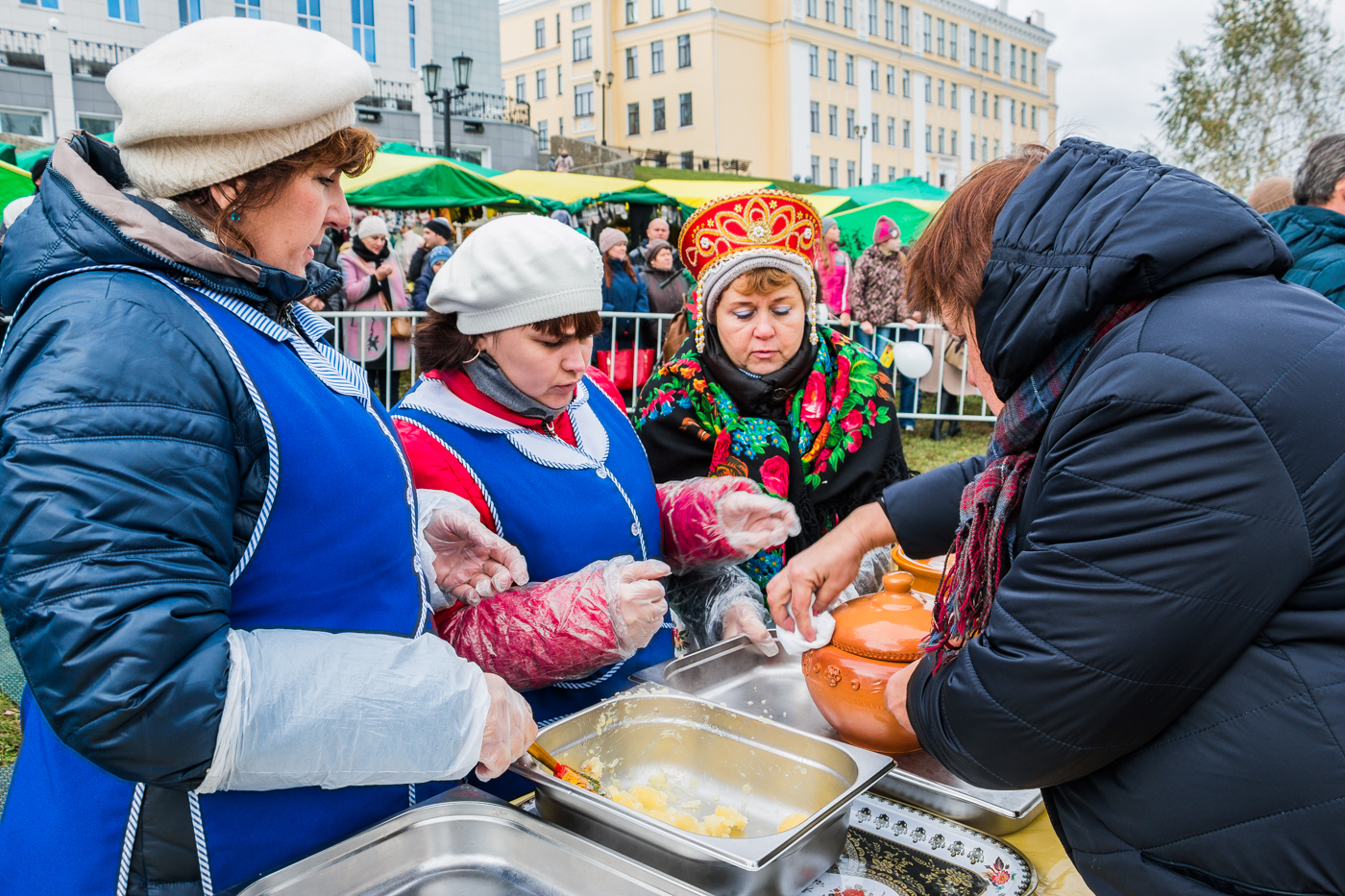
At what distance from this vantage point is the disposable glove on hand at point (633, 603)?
4.68 feet

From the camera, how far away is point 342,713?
3.22ft

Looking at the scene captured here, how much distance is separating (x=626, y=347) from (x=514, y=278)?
6249 millimetres

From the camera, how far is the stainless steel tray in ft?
4.41

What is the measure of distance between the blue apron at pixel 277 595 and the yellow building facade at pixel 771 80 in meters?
40.4

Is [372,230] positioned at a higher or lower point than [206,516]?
higher

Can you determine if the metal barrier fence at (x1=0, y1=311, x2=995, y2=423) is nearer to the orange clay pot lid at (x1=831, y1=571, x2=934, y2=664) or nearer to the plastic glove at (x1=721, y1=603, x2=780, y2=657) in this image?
the plastic glove at (x1=721, y1=603, x2=780, y2=657)

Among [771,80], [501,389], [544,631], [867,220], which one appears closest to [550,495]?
[501,389]

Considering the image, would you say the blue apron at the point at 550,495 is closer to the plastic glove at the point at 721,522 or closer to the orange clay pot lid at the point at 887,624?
the plastic glove at the point at 721,522

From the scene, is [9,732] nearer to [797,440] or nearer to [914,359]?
[797,440]

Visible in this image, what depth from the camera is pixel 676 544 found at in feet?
6.66

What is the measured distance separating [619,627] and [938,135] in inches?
2199

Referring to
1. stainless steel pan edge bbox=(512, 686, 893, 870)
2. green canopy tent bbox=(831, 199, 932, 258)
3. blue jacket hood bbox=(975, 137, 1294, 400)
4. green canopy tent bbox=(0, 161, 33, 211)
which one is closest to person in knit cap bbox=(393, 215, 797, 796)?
stainless steel pan edge bbox=(512, 686, 893, 870)

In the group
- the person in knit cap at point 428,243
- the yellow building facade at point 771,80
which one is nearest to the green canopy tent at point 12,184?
the person in knit cap at point 428,243

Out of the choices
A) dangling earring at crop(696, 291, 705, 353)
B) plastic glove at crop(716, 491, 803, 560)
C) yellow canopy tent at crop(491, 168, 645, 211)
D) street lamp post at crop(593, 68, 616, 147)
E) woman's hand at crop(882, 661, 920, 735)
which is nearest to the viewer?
woman's hand at crop(882, 661, 920, 735)
